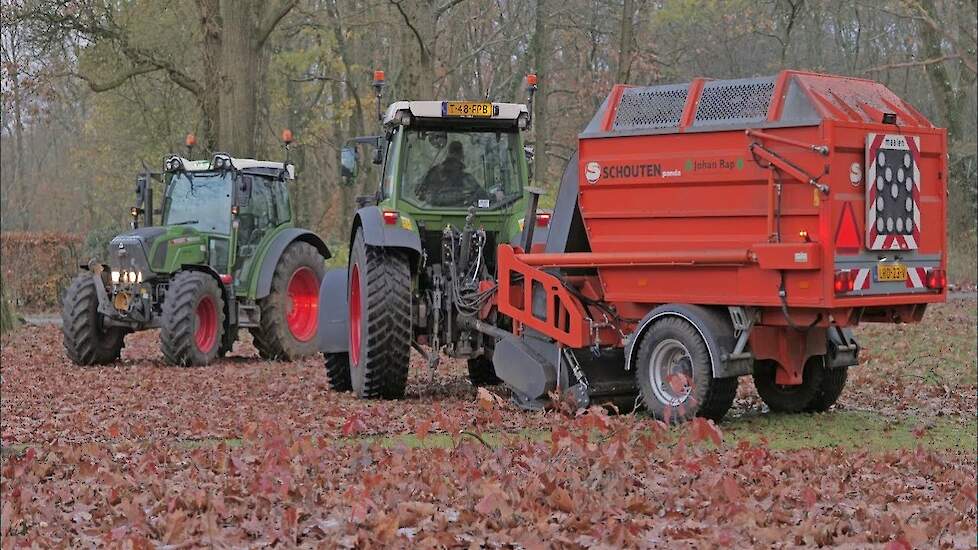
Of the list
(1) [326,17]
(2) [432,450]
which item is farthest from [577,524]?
(1) [326,17]

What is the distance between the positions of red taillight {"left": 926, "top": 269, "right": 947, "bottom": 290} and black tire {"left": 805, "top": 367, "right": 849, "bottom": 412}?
1.09m

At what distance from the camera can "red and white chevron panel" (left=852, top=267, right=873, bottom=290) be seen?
10141 millimetres

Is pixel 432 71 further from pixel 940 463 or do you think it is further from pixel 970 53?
pixel 940 463

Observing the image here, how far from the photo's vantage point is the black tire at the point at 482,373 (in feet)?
47.1

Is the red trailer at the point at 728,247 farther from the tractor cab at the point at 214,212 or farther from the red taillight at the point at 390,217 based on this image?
the tractor cab at the point at 214,212

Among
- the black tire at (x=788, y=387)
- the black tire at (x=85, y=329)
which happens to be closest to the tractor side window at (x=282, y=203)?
the black tire at (x=85, y=329)

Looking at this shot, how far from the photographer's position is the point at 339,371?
1420cm

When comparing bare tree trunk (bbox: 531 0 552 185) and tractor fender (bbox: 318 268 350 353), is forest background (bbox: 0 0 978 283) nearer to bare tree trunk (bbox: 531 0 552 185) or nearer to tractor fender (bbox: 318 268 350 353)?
bare tree trunk (bbox: 531 0 552 185)

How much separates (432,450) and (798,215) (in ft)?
11.1

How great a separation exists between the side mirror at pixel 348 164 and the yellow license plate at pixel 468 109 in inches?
41.1

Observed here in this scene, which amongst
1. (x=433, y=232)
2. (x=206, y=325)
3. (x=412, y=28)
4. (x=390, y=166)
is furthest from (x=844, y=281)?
(x=412, y=28)

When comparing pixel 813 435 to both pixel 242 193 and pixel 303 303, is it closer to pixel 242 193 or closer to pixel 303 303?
pixel 242 193

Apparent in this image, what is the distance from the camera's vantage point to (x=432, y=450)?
27.8 feet

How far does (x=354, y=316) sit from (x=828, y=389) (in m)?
4.70
